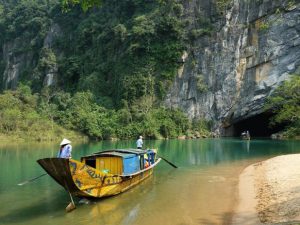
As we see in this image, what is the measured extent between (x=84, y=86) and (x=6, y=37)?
2806 cm

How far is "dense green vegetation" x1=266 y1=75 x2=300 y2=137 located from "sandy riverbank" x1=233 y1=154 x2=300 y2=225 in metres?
17.7

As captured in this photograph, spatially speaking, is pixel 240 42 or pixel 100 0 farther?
pixel 240 42

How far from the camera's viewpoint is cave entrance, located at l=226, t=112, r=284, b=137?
49.8 m

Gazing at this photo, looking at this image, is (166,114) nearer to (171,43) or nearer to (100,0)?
(171,43)

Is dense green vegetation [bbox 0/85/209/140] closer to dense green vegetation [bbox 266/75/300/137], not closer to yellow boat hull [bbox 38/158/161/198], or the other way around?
dense green vegetation [bbox 266/75/300/137]

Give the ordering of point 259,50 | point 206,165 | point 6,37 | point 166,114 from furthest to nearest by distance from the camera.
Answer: point 6,37 < point 166,114 < point 259,50 < point 206,165

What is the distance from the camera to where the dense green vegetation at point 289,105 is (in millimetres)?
35094

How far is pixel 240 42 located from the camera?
47.1 metres

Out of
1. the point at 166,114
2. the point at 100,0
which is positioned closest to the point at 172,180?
the point at 100,0

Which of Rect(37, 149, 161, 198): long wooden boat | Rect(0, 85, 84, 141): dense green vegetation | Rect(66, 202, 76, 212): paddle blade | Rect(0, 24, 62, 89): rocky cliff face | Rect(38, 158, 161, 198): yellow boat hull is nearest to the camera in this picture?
Rect(38, 158, 161, 198): yellow boat hull

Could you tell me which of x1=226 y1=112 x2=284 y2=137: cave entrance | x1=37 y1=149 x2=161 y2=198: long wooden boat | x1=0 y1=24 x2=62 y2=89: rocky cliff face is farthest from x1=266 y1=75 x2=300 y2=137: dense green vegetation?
x1=0 y1=24 x2=62 y2=89: rocky cliff face

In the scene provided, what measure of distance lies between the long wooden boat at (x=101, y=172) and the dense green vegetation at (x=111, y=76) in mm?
29395

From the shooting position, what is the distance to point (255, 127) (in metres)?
53.4

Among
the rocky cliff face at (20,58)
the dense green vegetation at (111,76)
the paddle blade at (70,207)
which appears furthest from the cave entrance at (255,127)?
the paddle blade at (70,207)
